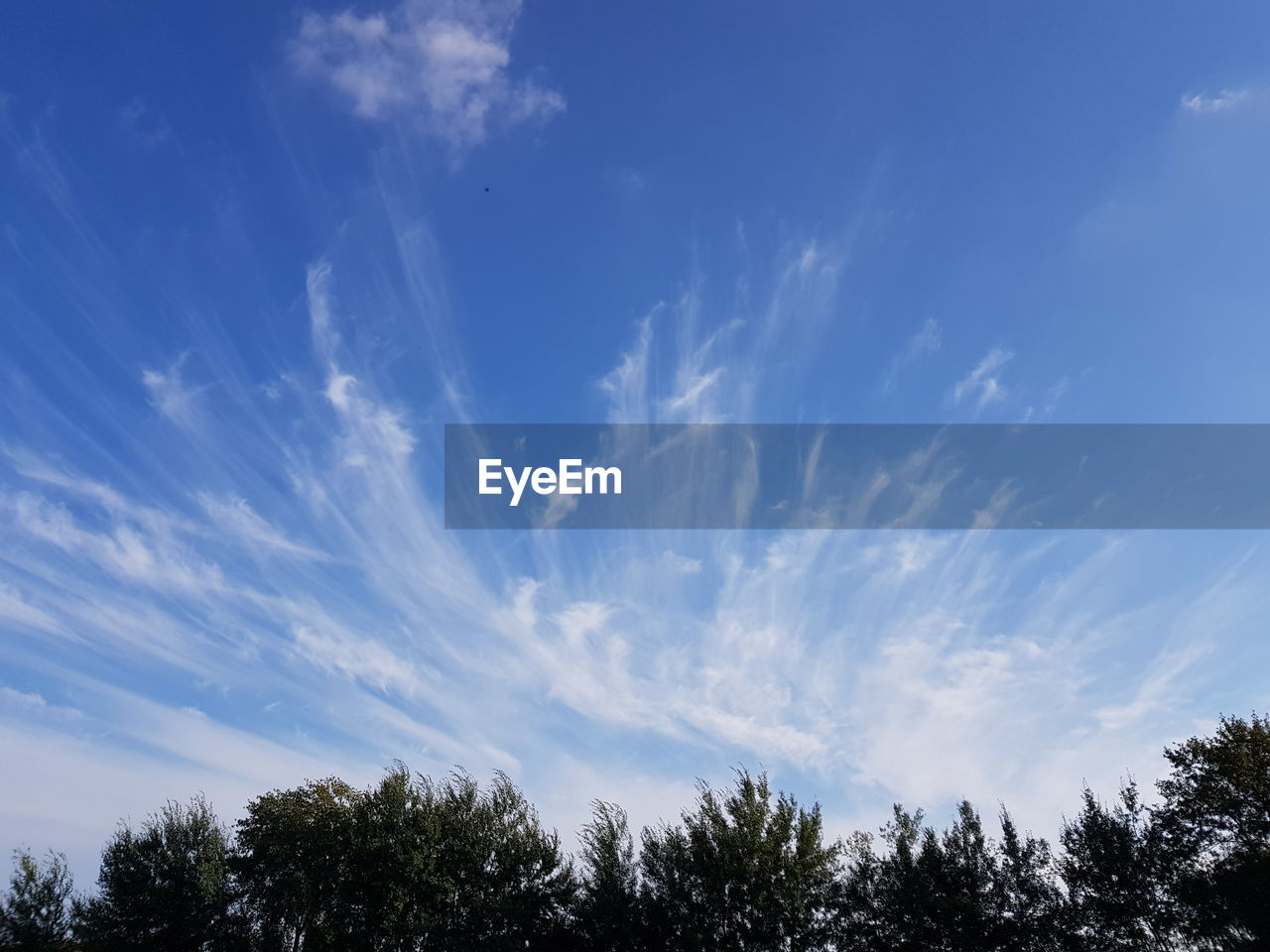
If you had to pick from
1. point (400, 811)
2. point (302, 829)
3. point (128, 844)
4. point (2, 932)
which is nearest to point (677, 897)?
point (400, 811)

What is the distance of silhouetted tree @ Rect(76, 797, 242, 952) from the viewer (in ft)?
156

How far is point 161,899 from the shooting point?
4812 centimetres

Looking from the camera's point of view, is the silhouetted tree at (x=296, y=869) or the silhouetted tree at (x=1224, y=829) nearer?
the silhouetted tree at (x=1224, y=829)

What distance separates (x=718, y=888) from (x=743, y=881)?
1531 mm

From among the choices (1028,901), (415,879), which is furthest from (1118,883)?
(415,879)

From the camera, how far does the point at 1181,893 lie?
3778cm

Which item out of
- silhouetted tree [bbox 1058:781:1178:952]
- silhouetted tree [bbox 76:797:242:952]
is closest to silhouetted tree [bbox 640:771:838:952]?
silhouetted tree [bbox 1058:781:1178:952]

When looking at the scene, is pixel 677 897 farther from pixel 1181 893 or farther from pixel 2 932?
pixel 2 932

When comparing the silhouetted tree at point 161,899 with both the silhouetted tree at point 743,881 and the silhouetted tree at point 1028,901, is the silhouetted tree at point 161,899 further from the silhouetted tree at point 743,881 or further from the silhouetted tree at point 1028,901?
the silhouetted tree at point 1028,901

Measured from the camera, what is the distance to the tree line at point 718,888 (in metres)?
38.2

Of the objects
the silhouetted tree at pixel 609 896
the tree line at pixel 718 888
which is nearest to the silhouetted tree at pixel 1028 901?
the tree line at pixel 718 888

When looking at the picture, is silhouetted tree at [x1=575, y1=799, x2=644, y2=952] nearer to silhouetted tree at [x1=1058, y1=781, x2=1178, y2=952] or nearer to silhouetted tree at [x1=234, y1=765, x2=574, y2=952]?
silhouetted tree at [x1=234, y1=765, x2=574, y2=952]

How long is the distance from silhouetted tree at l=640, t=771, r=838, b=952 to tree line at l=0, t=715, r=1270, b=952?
0.32 feet

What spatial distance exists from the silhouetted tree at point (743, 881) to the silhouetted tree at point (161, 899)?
101 feet
